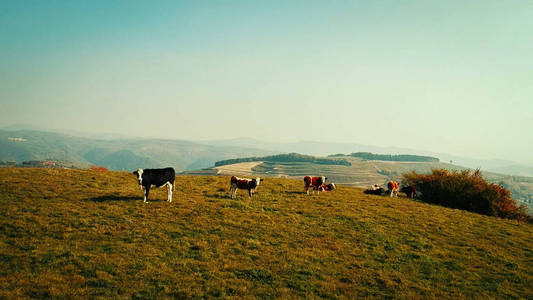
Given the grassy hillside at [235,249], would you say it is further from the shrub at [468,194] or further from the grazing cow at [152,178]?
the shrub at [468,194]

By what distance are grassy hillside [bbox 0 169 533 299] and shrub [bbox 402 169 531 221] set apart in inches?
281

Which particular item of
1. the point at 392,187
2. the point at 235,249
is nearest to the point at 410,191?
the point at 392,187

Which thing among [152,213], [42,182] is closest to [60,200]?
[42,182]

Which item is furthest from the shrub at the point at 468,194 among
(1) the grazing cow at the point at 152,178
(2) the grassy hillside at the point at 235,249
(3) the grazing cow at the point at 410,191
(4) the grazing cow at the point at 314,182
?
(1) the grazing cow at the point at 152,178

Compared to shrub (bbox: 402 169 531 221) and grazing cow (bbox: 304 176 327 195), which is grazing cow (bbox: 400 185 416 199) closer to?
shrub (bbox: 402 169 531 221)

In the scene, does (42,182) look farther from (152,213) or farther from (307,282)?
(307,282)

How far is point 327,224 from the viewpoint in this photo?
18.9 m

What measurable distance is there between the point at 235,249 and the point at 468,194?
103 feet

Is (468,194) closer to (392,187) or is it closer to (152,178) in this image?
(392,187)

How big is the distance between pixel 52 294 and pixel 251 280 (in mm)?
7388

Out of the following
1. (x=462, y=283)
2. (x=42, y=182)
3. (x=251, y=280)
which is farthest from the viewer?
(x=42, y=182)

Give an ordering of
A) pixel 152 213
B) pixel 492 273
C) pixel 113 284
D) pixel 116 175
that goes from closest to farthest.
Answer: pixel 113 284 < pixel 492 273 < pixel 152 213 < pixel 116 175

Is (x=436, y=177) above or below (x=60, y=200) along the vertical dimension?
above

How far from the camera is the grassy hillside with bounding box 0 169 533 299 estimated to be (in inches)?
430
